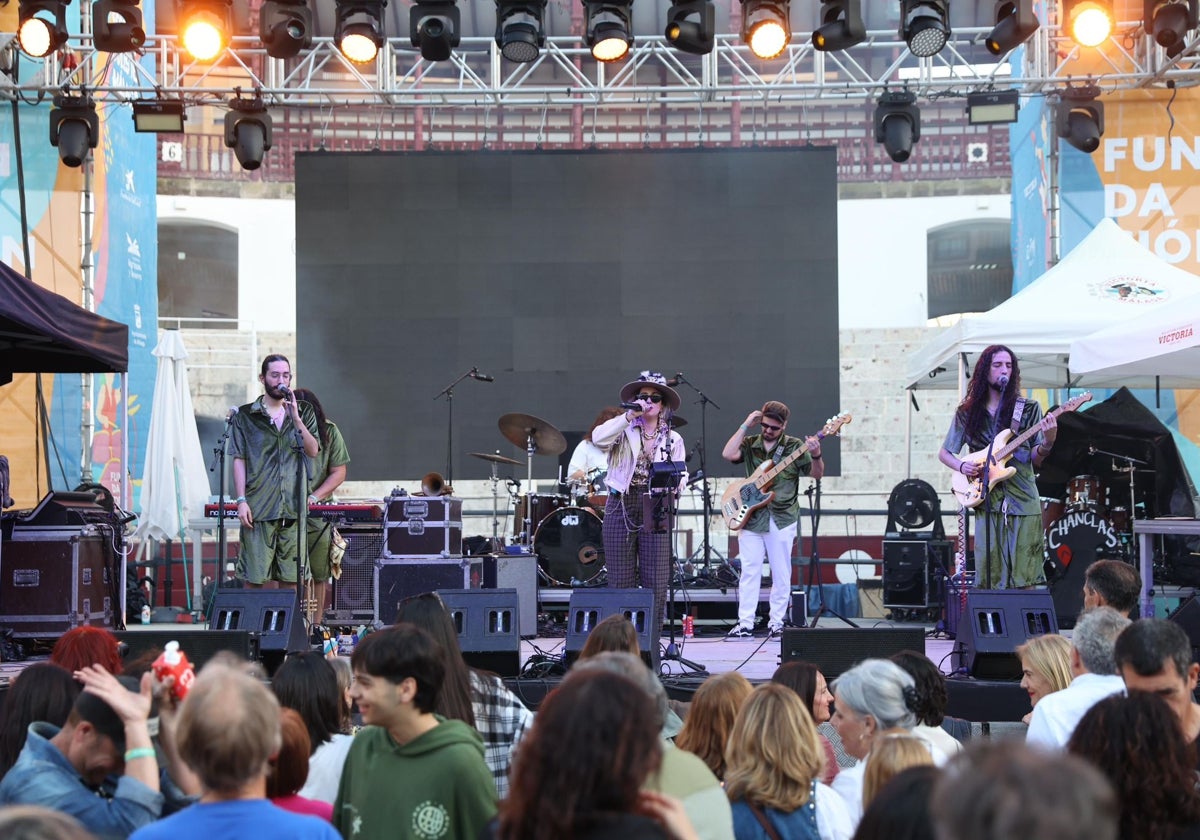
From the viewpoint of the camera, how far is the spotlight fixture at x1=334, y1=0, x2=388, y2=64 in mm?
10383

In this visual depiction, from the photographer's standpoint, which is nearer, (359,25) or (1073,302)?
(359,25)

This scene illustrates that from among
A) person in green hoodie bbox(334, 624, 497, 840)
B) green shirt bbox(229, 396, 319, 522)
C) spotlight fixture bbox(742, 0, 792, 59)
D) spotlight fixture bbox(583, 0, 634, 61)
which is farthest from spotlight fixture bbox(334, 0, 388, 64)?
person in green hoodie bbox(334, 624, 497, 840)

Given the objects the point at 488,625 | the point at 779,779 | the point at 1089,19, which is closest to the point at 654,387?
the point at 488,625

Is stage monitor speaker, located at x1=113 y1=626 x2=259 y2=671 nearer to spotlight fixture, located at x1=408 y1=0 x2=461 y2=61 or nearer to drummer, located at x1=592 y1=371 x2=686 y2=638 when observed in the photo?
drummer, located at x1=592 y1=371 x2=686 y2=638

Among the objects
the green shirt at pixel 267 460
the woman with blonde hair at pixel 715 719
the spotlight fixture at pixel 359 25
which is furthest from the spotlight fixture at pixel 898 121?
the woman with blonde hair at pixel 715 719

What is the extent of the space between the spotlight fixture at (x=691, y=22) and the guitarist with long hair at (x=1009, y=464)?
3.62 meters

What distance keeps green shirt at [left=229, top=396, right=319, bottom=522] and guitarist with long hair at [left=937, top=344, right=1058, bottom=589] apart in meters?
4.15

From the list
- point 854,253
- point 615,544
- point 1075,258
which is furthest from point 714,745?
point 854,253

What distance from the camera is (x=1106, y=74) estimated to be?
40.3 feet

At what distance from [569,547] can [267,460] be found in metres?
3.90

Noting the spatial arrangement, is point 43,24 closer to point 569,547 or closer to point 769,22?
point 769,22

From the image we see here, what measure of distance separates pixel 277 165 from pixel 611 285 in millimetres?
8785

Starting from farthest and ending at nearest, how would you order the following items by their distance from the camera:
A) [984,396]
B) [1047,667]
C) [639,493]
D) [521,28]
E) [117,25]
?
[521,28] → [117,25] → [639,493] → [984,396] → [1047,667]

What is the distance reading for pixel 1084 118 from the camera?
1220 cm
